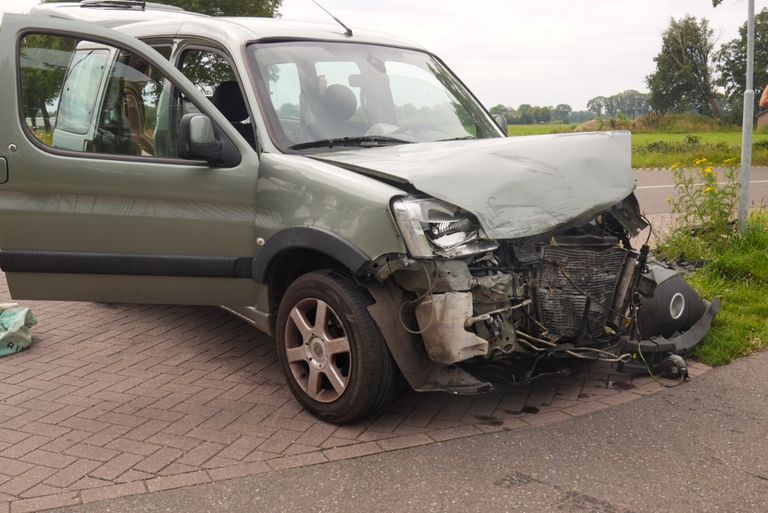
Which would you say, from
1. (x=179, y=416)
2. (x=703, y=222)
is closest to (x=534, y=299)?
(x=179, y=416)

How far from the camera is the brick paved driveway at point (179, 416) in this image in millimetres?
3527

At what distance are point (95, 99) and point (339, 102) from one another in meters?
1.55

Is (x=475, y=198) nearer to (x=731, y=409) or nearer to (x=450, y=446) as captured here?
(x=450, y=446)

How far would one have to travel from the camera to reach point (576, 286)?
3.92 meters

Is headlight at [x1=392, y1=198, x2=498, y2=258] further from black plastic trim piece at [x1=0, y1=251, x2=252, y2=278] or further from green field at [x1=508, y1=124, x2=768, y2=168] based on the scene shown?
green field at [x1=508, y1=124, x2=768, y2=168]

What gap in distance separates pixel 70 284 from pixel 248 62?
5.57ft

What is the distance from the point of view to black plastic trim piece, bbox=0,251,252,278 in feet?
14.1

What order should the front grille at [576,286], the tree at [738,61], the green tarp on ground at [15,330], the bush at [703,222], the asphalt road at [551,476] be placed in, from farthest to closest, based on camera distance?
the tree at [738,61]
the bush at [703,222]
the green tarp on ground at [15,330]
the front grille at [576,286]
the asphalt road at [551,476]

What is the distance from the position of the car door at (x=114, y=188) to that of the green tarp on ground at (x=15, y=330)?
0.92m

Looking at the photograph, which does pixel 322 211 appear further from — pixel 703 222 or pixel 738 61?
pixel 738 61

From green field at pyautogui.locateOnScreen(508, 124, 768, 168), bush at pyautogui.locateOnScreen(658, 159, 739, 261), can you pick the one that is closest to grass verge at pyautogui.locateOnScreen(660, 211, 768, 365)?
bush at pyautogui.locateOnScreen(658, 159, 739, 261)

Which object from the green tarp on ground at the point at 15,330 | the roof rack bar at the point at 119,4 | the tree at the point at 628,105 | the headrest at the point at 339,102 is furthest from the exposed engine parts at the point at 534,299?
the tree at the point at 628,105

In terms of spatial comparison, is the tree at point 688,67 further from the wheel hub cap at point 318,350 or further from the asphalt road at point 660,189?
the wheel hub cap at point 318,350

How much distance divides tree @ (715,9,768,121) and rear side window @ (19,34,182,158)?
57528 millimetres
